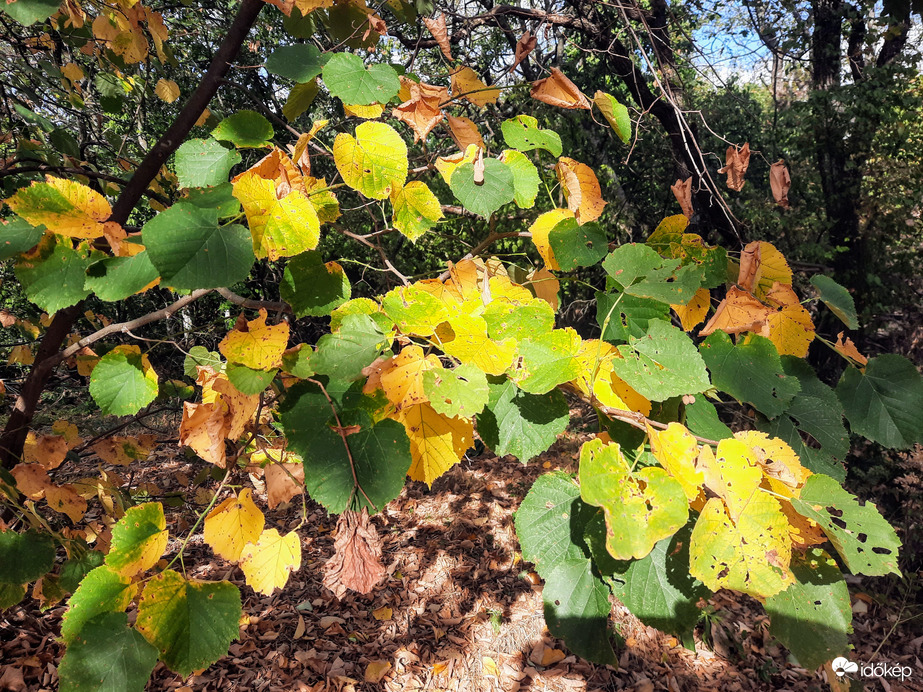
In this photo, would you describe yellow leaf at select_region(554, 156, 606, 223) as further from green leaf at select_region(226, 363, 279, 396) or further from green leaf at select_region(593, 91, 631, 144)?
green leaf at select_region(226, 363, 279, 396)

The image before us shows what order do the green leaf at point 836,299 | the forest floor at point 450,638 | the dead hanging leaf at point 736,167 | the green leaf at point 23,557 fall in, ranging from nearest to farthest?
the green leaf at point 836,299
the green leaf at point 23,557
the dead hanging leaf at point 736,167
the forest floor at point 450,638

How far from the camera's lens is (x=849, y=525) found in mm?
506

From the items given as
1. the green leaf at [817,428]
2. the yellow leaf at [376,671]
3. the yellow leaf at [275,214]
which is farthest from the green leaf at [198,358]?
the yellow leaf at [376,671]

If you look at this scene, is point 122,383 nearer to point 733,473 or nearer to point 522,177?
point 522,177

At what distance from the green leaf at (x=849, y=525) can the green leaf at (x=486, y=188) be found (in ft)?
1.72

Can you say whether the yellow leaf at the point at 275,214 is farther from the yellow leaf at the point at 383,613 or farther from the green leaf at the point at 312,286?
the yellow leaf at the point at 383,613

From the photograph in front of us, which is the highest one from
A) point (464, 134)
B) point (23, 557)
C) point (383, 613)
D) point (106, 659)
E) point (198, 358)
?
point (464, 134)

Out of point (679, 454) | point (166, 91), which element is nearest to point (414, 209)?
point (679, 454)

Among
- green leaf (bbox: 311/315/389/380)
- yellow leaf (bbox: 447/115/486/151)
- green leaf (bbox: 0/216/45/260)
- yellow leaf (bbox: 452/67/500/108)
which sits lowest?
green leaf (bbox: 0/216/45/260)

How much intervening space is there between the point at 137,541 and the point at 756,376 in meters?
0.97

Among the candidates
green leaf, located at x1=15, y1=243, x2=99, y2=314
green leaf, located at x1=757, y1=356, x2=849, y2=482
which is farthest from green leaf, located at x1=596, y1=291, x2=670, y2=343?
green leaf, located at x1=15, y1=243, x2=99, y2=314

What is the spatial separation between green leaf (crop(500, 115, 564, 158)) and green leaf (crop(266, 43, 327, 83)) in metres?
0.34

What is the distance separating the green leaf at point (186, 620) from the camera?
0.69 metres

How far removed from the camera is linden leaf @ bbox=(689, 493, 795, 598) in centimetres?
46
